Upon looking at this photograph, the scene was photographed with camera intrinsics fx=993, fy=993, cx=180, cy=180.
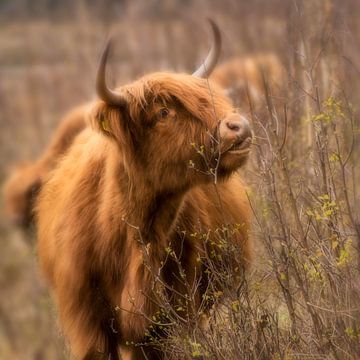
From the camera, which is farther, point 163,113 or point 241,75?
point 241,75

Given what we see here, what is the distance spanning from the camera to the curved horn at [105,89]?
5336mm

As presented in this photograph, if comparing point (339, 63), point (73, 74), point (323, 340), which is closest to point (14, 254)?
point (73, 74)

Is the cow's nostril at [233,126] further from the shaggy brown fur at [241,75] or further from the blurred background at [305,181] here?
the shaggy brown fur at [241,75]

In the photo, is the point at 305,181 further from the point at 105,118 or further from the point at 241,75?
the point at 241,75

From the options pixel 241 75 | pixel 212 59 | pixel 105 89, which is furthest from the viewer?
pixel 241 75

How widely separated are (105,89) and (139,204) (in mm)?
753

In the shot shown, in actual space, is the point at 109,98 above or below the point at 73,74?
above

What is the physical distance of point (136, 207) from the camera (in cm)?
605

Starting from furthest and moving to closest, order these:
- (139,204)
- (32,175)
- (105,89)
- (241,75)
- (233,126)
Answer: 1. (241,75)
2. (32,175)
3. (139,204)
4. (105,89)
5. (233,126)

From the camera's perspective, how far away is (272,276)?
18.0 feet

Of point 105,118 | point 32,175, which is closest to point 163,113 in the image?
point 105,118

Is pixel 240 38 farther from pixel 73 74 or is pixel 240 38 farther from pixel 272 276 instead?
pixel 272 276

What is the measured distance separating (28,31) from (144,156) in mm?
33366

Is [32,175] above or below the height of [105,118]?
below
